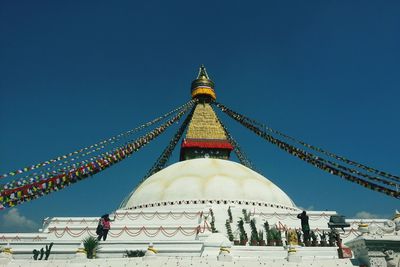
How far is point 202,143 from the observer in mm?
32219

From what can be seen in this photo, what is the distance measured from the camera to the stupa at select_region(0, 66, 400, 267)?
32.9 ft

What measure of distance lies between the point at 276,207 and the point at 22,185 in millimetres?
14861

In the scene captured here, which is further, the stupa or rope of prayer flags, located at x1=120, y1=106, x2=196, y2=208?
rope of prayer flags, located at x1=120, y1=106, x2=196, y2=208

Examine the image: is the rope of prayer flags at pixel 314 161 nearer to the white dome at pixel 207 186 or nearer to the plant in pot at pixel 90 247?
the white dome at pixel 207 186

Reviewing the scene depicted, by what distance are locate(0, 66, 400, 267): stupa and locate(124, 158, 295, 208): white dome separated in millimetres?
65

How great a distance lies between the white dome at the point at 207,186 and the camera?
73.5 feet

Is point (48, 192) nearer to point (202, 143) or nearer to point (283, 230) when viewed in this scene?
point (283, 230)

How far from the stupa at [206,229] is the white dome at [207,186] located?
7 cm

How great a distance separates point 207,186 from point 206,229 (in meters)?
5.70

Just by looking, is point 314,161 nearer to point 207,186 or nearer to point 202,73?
point 207,186

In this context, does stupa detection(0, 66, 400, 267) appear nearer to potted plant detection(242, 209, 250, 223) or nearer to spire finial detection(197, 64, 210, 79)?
potted plant detection(242, 209, 250, 223)

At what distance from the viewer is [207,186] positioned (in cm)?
2286

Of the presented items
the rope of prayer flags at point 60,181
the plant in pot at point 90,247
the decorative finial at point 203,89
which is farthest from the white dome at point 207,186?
the decorative finial at point 203,89

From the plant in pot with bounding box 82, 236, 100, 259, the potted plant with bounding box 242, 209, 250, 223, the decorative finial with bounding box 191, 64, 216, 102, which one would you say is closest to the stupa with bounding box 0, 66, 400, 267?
the potted plant with bounding box 242, 209, 250, 223
